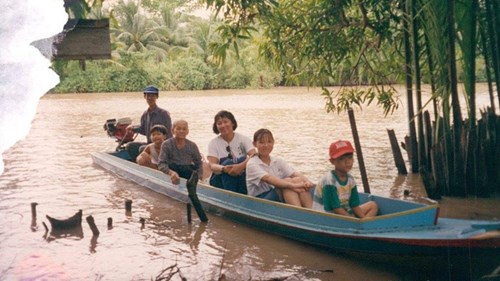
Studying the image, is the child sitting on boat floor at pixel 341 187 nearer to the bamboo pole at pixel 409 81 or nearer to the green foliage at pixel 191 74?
the bamboo pole at pixel 409 81

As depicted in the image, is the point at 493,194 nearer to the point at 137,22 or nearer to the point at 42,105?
the point at 42,105

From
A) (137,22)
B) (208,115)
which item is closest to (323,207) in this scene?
(208,115)

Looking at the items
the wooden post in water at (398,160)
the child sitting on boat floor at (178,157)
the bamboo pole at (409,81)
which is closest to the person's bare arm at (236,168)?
the child sitting on boat floor at (178,157)

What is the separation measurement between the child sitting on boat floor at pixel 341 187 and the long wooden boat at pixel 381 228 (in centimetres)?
11

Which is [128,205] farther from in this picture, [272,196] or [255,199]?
[272,196]

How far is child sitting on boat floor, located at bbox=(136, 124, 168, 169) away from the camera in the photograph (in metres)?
7.00

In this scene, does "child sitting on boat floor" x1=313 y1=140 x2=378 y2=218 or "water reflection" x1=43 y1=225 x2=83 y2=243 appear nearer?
"child sitting on boat floor" x1=313 y1=140 x2=378 y2=218

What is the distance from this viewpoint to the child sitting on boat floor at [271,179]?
16.0 ft

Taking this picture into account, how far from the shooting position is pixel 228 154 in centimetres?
591

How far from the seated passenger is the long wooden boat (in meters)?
0.18

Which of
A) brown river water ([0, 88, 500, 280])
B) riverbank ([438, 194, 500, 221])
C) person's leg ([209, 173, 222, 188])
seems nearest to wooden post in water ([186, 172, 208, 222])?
brown river water ([0, 88, 500, 280])

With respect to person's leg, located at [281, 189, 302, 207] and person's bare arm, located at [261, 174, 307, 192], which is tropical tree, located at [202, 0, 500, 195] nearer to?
person's bare arm, located at [261, 174, 307, 192]

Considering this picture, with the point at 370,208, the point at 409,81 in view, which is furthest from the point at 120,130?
the point at 370,208

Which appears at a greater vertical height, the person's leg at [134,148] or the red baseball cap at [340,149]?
→ the red baseball cap at [340,149]
